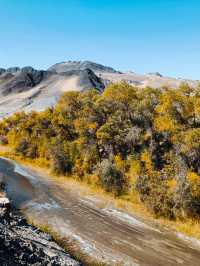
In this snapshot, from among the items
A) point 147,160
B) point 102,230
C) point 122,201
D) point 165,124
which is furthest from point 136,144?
point 102,230

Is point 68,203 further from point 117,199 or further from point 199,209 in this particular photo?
point 199,209

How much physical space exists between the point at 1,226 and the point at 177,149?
22.2 metres

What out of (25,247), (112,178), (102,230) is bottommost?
(102,230)

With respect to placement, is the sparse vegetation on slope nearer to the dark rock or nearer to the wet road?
the wet road

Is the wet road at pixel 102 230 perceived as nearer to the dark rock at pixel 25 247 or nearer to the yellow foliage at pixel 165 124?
the dark rock at pixel 25 247

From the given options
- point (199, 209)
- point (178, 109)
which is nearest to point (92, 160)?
point (178, 109)

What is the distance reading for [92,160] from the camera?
166 ft

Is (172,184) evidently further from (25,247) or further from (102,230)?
(25,247)

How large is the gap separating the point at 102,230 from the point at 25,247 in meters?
11.5

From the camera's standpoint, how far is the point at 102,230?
103ft

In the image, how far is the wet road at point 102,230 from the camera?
26172 millimetres

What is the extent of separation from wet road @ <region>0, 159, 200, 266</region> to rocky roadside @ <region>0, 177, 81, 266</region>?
3.46 meters

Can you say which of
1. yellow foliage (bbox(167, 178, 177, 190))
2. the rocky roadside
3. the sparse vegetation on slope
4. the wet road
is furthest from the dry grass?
the rocky roadside

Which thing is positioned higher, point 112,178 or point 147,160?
point 147,160
